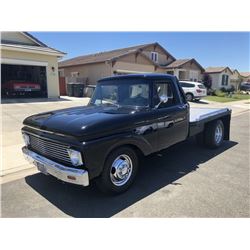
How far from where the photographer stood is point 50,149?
12.3 ft

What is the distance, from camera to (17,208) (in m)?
3.59

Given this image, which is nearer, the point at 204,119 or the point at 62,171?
the point at 62,171

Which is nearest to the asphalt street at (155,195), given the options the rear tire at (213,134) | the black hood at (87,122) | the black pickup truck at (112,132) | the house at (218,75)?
the black pickup truck at (112,132)

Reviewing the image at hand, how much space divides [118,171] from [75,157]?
2.70 ft

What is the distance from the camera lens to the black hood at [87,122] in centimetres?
337

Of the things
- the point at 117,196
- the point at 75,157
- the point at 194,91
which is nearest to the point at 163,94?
the point at 117,196

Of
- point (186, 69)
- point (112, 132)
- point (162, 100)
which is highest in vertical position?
point (186, 69)

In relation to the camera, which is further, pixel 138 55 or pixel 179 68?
pixel 179 68

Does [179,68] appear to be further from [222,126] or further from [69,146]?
[69,146]

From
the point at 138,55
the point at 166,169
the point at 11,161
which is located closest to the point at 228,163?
the point at 166,169

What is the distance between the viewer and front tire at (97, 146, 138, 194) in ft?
11.8

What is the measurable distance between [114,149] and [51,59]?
1752 cm

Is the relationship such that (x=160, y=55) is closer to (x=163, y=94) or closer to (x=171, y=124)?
(x=163, y=94)

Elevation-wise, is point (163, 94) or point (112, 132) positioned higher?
point (163, 94)
